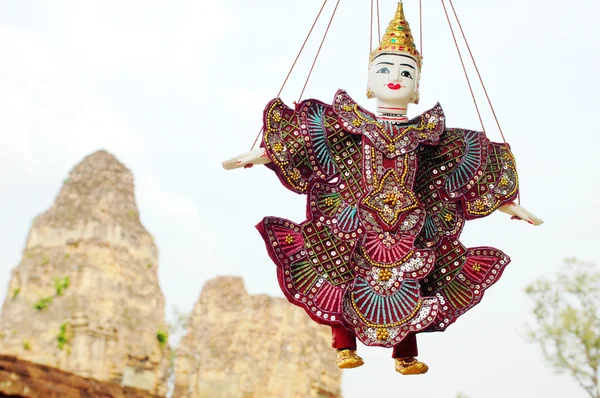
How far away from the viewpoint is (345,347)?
4703mm

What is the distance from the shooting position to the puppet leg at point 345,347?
15.3 feet

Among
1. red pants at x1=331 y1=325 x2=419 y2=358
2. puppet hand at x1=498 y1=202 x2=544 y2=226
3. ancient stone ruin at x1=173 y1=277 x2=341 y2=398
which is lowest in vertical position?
red pants at x1=331 y1=325 x2=419 y2=358

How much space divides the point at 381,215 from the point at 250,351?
1623 centimetres

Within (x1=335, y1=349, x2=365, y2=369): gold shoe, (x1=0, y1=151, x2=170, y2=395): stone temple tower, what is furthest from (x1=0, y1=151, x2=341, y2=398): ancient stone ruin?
(x1=335, y1=349, x2=365, y2=369): gold shoe

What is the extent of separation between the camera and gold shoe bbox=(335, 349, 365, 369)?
4652mm

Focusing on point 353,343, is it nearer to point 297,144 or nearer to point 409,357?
point 409,357

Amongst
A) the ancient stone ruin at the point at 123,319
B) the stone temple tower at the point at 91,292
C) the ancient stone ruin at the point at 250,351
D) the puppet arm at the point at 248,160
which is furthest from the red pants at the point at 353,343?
the ancient stone ruin at the point at 250,351

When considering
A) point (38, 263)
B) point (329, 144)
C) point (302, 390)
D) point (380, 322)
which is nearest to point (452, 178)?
point (329, 144)

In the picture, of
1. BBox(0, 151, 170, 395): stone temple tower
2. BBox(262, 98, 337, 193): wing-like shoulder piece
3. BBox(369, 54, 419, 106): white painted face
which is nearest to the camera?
BBox(262, 98, 337, 193): wing-like shoulder piece

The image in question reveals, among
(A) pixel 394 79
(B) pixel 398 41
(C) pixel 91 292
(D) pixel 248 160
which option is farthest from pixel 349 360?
(C) pixel 91 292

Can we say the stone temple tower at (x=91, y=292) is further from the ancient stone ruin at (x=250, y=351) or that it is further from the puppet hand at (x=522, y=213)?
the puppet hand at (x=522, y=213)

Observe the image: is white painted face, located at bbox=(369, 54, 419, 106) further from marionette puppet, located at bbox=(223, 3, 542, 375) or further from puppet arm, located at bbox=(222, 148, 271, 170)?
puppet arm, located at bbox=(222, 148, 271, 170)

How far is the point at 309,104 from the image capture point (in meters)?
5.16

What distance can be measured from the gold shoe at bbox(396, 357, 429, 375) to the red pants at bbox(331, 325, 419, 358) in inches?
1.2
